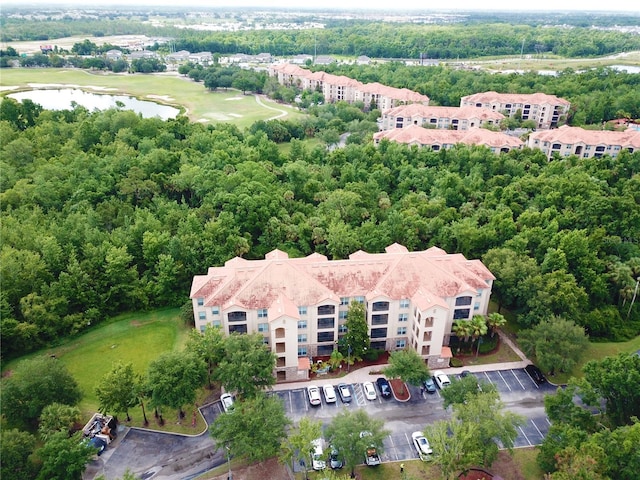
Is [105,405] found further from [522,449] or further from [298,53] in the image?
[298,53]

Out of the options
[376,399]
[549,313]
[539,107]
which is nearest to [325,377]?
[376,399]

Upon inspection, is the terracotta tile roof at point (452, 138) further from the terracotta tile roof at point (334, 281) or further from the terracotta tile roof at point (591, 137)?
the terracotta tile roof at point (334, 281)

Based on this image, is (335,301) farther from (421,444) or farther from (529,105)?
(529,105)

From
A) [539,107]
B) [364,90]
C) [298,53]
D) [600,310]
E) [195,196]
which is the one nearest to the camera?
[600,310]

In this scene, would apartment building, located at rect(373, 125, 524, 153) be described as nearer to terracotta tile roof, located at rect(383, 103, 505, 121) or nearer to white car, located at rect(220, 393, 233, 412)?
terracotta tile roof, located at rect(383, 103, 505, 121)

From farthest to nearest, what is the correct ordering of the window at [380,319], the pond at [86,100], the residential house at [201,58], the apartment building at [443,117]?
the residential house at [201,58] → the pond at [86,100] → the apartment building at [443,117] → the window at [380,319]

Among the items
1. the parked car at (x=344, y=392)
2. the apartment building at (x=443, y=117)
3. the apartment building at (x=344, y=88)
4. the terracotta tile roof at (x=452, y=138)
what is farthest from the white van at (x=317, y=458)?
the apartment building at (x=344, y=88)
